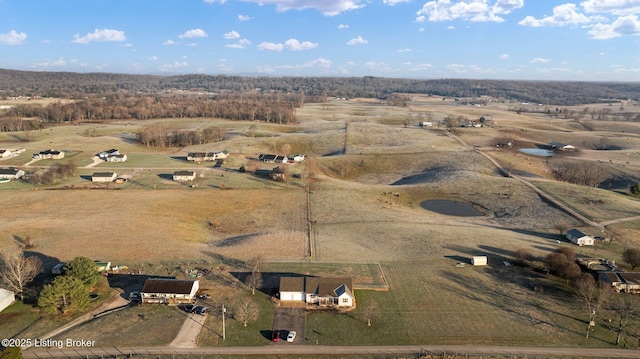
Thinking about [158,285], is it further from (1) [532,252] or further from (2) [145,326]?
(1) [532,252]

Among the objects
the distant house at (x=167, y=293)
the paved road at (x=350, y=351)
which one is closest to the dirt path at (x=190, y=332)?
the paved road at (x=350, y=351)

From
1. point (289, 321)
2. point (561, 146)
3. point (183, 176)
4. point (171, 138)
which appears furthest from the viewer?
point (561, 146)

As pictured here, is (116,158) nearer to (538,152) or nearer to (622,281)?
(622,281)

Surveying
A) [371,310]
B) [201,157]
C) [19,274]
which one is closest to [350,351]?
[371,310]

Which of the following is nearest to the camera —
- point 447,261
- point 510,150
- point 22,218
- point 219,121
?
point 447,261

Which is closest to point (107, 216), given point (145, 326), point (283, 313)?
point (145, 326)

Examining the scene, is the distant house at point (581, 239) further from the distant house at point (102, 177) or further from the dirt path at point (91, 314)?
the distant house at point (102, 177)

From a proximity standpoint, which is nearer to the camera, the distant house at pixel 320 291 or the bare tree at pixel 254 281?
the distant house at pixel 320 291
